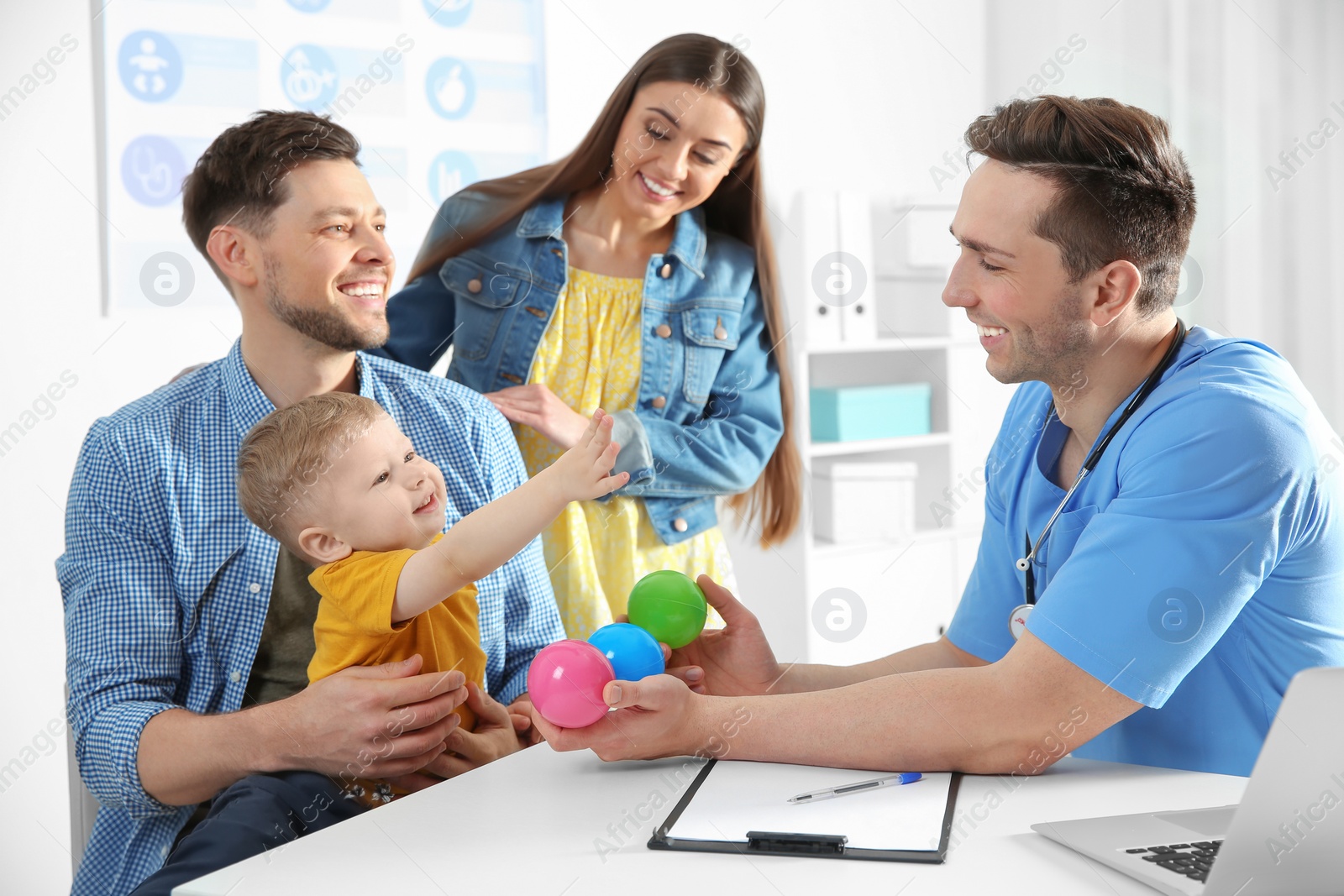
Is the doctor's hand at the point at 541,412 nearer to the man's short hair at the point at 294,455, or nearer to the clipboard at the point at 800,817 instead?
the man's short hair at the point at 294,455

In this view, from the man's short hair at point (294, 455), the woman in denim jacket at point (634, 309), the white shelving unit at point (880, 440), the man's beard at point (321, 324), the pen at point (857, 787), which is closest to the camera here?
the pen at point (857, 787)

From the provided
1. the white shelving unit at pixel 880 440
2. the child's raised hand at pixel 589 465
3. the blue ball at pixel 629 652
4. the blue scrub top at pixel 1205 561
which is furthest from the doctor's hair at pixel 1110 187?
the white shelving unit at pixel 880 440

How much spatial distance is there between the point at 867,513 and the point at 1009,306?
2.40 metres

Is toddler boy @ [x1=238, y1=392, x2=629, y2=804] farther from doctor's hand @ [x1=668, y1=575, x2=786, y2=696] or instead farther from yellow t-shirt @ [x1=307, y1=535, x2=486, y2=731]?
doctor's hand @ [x1=668, y1=575, x2=786, y2=696]

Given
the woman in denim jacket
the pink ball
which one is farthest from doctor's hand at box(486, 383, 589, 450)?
the pink ball

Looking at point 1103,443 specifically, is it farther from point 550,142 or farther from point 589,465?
point 550,142

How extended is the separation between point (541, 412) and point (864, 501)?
74.5 inches

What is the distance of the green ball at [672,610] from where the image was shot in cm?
148

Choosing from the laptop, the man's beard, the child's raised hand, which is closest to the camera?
the laptop

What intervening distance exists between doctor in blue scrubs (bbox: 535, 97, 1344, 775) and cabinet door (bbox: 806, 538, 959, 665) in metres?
2.17

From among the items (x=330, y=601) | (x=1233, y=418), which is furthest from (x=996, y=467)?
(x=330, y=601)

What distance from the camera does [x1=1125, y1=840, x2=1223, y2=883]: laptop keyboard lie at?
2.86 ft

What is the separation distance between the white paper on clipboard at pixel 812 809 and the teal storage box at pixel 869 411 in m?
2.63

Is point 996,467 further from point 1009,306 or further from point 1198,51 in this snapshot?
point 1198,51
